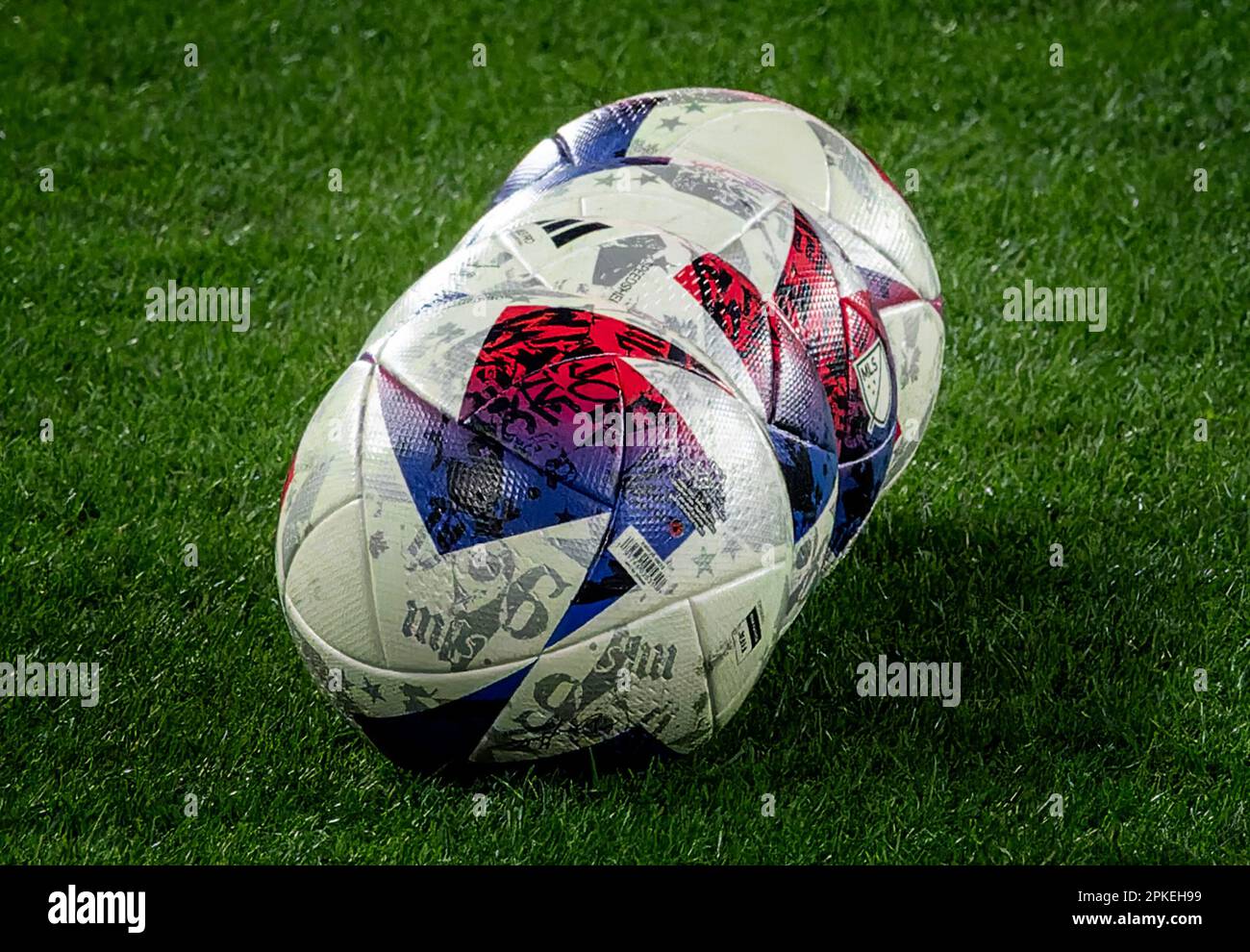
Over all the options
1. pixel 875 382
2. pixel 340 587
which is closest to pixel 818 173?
pixel 875 382

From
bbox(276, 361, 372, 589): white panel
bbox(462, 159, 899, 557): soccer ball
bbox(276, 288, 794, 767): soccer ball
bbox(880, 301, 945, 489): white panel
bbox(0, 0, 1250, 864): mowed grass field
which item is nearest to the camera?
bbox(276, 288, 794, 767): soccer ball

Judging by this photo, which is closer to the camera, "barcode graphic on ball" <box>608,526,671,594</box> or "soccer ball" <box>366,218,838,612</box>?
"barcode graphic on ball" <box>608,526,671,594</box>

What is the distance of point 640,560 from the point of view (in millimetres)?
4082

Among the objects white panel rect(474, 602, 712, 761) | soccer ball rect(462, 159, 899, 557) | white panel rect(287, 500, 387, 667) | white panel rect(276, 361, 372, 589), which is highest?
soccer ball rect(462, 159, 899, 557)

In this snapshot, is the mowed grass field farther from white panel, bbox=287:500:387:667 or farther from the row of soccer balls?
white panel, bbox=287:500:387:667

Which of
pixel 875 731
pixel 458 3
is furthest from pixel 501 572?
pixel 458 3

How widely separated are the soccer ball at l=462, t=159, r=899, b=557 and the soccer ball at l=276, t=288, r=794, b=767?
518 mm

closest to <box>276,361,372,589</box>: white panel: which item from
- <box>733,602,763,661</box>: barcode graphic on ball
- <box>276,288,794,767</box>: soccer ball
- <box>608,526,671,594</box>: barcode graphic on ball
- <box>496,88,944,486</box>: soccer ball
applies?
<box>276,288,794,767</box>: soccer ball

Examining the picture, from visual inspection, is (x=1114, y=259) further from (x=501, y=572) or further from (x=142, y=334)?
(x=501, y=572)

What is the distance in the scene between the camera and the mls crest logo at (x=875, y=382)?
4969 millimetres

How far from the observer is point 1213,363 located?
7.17 meters

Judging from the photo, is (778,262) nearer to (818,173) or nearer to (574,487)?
(818,173)

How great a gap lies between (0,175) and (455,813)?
5753 millimetres

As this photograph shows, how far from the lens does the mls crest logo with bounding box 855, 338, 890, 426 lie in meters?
4.97
